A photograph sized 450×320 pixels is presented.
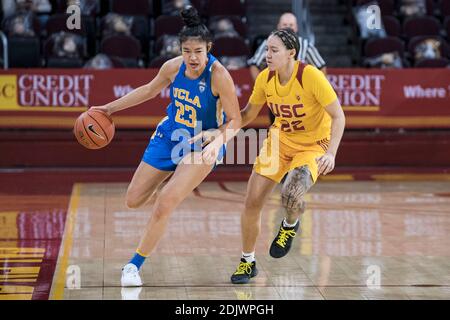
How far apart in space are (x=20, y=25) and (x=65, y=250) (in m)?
6.94

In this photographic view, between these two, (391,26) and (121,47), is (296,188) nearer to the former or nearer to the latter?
(121,47)

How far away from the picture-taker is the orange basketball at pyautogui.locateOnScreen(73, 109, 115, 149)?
7938 mm

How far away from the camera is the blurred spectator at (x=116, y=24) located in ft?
51.0

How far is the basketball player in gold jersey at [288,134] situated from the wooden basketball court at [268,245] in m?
0.43

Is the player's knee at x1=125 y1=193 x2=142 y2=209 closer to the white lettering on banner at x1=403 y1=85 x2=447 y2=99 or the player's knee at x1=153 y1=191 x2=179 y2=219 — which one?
the player's knee at x1=153 y1=191 x2=179 y2=219

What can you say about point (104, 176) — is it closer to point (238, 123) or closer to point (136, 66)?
point (136, 66)

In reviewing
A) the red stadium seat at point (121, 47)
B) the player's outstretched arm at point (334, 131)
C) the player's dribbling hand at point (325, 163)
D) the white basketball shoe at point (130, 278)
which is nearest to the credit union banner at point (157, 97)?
the red stadium seat at point (121, 47)

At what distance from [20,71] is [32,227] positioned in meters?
4.49

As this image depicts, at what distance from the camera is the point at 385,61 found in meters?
15.5

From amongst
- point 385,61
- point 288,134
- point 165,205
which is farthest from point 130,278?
point 385,61

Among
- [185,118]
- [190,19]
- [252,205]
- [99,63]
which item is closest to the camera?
[190,19]

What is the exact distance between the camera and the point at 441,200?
12211mm

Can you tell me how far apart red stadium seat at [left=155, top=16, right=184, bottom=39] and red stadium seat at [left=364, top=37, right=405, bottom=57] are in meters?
2.99
